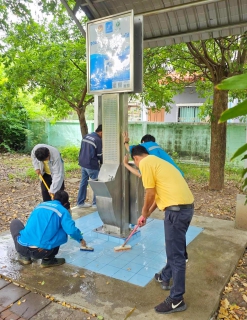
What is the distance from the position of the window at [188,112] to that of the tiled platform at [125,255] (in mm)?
9260

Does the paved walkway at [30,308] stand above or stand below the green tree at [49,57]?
below

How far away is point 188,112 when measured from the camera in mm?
13602

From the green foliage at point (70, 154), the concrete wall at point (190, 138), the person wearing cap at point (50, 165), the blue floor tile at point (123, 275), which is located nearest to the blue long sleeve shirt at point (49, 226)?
the blue floor tile at point (123, 275)

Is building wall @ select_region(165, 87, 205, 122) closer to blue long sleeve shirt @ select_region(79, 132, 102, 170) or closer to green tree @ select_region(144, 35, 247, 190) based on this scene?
green tree @ select_region(144, 35, 247, 190)

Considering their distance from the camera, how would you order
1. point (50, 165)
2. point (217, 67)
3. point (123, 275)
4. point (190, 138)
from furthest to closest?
point (190, 138), point (217, 67), point (50, 165), point (123, 275)

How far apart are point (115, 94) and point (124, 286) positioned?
2.45 meters

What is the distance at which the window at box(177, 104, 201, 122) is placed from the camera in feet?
43.8

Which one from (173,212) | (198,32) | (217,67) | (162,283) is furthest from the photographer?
(217,67)

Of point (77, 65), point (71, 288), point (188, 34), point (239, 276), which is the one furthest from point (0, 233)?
point (77, 65)

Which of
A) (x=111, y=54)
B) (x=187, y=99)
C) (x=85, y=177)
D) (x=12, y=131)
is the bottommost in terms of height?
(x=85, y=177)

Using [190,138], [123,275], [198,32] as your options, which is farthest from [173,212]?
[190,138]

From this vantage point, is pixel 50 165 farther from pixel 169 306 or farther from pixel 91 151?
pixel 169 306

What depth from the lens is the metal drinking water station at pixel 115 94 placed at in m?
3.99

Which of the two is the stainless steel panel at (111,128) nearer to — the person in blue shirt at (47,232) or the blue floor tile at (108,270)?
the person in blue shirt at (47,232)
